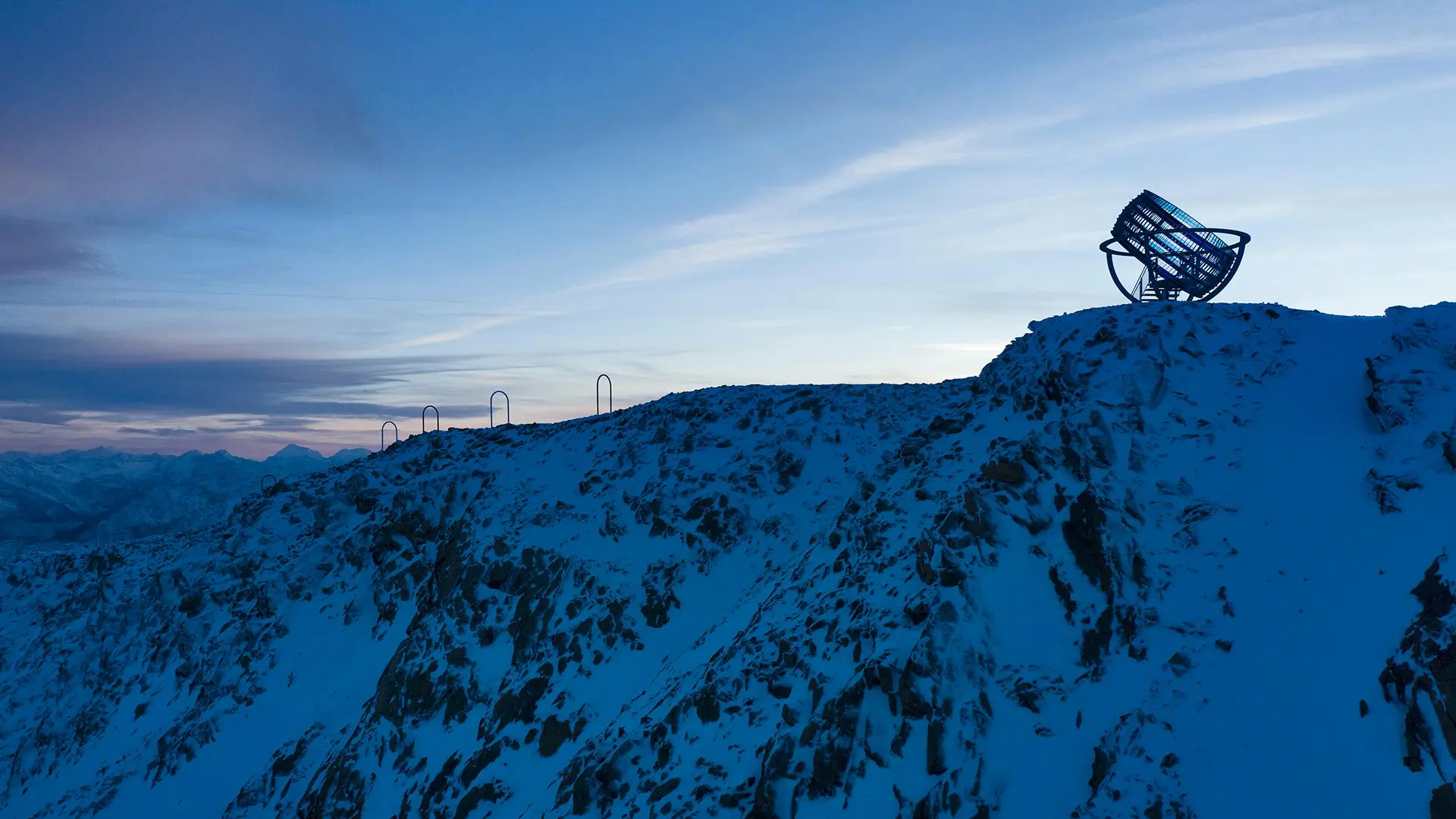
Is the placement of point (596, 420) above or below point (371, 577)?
above

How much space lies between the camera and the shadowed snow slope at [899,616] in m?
14.2

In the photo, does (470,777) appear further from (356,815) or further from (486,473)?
(486,473)

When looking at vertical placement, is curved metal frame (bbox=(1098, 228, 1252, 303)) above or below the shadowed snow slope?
above

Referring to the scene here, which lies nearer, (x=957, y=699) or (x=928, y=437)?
(x=957, y=699)

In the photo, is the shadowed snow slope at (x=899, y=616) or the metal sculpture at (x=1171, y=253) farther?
the metal sculpture at (x=1171, y=253)

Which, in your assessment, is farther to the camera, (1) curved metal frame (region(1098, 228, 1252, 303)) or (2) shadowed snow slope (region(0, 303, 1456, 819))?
(1) curved metal frame (region(1098, 228, 1252, 303))

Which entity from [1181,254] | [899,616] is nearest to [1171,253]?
[1181,254]

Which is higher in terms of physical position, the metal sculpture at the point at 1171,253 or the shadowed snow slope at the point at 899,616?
the metal sculpture at the point at 1171,253

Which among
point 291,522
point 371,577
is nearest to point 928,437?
point 371,577

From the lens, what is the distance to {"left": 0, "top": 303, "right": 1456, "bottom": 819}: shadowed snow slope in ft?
46.6

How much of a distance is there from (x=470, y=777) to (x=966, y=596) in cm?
1565

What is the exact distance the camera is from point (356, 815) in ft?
83.7

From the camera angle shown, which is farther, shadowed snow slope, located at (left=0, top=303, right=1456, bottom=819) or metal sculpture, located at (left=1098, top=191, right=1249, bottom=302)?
metal sculpture, located at (left=1098, top=191, right=1249, bottom=302)

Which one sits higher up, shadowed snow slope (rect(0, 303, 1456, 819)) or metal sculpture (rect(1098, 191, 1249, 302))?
metal sculpture (rect(1098, 191, 1249, 302))
